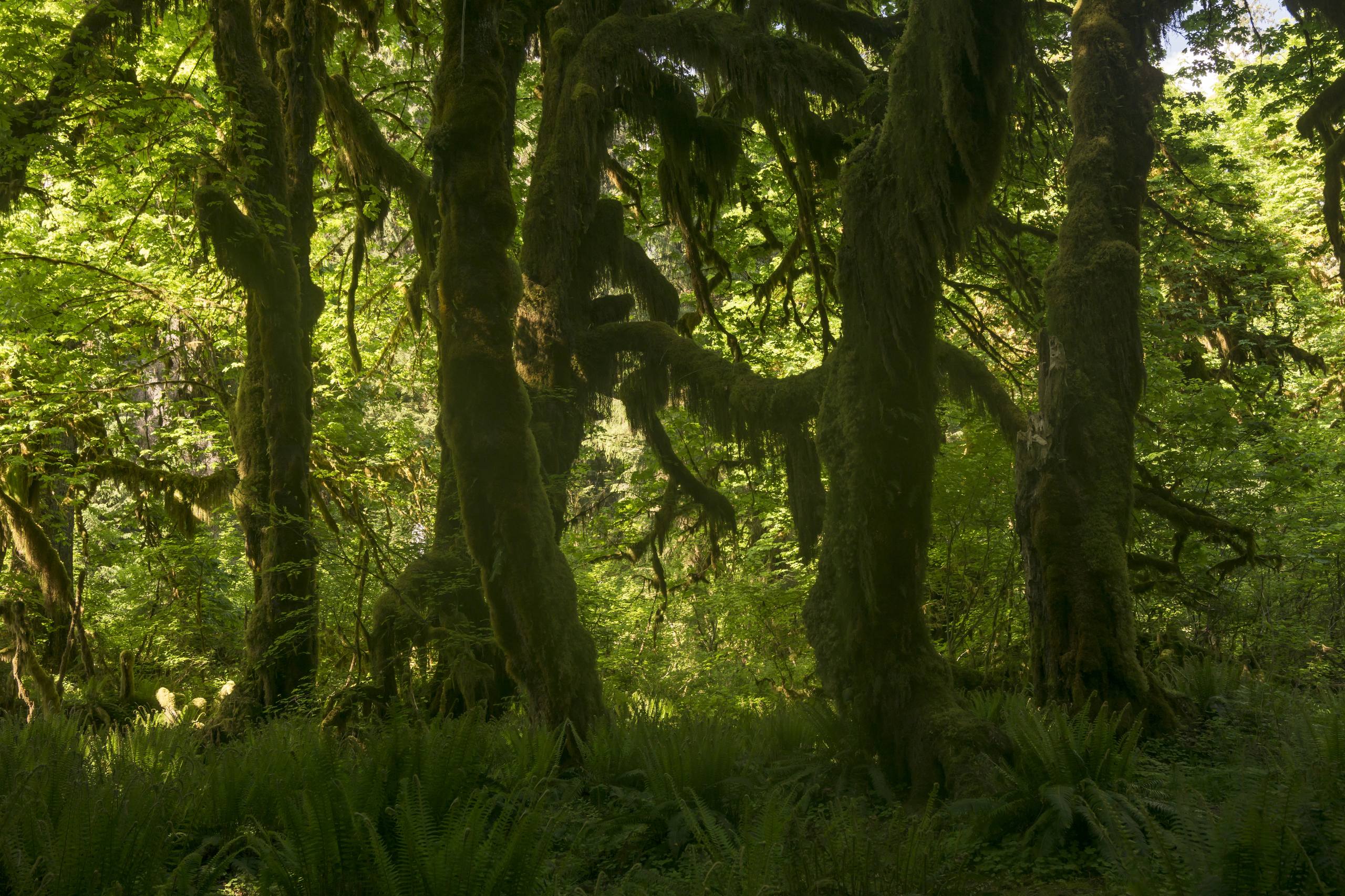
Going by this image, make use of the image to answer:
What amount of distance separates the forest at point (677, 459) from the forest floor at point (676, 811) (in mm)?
35

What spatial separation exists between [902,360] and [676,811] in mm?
3362

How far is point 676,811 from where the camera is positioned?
18.0 feet

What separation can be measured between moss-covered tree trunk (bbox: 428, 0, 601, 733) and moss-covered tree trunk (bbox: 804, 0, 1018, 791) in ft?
6.35

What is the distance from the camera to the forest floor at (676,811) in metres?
3.32

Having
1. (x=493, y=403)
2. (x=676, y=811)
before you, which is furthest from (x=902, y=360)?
(x=676, y=811)

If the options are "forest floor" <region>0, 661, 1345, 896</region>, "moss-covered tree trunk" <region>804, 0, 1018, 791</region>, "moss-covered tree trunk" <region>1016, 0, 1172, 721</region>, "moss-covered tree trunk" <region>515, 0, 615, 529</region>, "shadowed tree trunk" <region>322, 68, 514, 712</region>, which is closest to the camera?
"forest floor" <region>0, 661, 1345, 896</region>

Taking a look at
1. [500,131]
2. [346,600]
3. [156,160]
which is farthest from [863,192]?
[156,160]

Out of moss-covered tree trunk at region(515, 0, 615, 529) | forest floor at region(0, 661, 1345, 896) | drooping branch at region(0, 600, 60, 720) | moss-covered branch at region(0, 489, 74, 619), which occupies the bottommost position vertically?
forest floor at region(0, 661, 1345, 896)

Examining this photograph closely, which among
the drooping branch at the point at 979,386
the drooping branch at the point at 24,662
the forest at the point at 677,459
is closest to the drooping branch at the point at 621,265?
the forest at the point at 677,459

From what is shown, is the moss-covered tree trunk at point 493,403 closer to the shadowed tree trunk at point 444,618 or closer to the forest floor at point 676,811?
the shadowed tree trunk at point 444,618

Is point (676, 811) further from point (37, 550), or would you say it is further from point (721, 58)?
point (37, 550)

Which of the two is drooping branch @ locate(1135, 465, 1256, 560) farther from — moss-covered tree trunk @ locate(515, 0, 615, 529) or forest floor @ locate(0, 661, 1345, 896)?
moss-covered tree trunk @ locate(515, 0, 615, 529)

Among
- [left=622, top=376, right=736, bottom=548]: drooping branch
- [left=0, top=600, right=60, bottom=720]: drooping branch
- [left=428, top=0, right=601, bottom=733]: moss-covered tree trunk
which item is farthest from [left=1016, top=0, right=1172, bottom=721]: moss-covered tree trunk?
[left=0, top=600, right=60, bottom=720]: drooping branch

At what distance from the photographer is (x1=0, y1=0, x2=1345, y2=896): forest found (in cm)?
454
